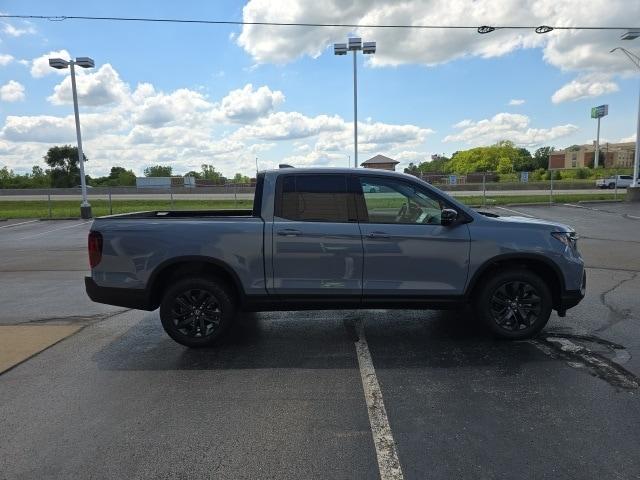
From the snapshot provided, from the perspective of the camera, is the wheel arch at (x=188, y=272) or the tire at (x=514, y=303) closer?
the wheel arch at (x=188, y=272)

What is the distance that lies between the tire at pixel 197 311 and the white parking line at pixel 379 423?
1.47 meters

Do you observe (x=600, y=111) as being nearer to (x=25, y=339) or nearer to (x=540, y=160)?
(x=540, y=160)

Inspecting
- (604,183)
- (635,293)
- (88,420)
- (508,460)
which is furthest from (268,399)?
(604,183)

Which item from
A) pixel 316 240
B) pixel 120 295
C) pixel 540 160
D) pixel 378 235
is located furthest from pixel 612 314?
pixel 540 160

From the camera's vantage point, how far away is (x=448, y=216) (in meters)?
4.67

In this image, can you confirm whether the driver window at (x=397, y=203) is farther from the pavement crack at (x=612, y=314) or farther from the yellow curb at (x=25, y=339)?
the yellow curb at (x=25, y=339)

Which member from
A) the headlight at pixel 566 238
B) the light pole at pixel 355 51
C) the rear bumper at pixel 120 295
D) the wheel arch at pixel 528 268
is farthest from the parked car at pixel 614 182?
the rear bumper at pixel 120 295

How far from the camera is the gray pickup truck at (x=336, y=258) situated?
4.74 m

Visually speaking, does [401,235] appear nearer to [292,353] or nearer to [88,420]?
[292,353]

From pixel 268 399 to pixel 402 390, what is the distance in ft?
3.70

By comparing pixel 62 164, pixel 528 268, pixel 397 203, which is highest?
pixel 62 164

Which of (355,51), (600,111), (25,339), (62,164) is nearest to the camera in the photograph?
(25,339)

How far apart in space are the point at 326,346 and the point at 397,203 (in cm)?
171

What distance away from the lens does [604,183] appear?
164 feet
